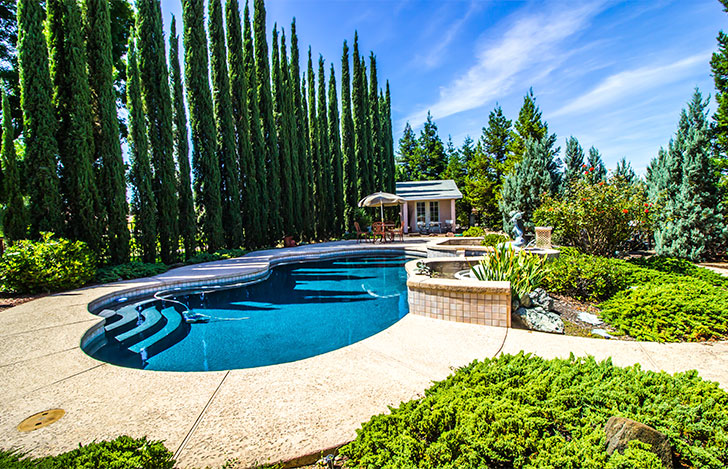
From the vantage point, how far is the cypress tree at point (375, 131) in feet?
79.3

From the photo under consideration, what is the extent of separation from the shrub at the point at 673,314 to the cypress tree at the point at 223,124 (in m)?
12.7

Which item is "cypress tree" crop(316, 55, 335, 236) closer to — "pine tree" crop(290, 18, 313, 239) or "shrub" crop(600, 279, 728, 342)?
"pine tree" crop(290, 18, 313, 239)

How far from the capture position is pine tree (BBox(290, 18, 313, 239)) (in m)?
18.2

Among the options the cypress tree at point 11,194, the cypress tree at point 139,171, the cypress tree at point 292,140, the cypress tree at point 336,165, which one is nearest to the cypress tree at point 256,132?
the cypress tree at point 292,140

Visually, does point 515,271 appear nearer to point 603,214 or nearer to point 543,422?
point 543,422

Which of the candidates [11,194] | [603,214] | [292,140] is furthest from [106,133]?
[603,214]

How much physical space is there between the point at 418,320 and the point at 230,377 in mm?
2343

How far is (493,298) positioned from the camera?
3.96 m

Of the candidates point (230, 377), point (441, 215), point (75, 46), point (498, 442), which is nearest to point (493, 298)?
point (498, 442)

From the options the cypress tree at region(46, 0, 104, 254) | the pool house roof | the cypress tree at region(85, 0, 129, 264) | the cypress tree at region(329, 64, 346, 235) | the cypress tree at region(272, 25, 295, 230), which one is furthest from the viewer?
the pool house roof

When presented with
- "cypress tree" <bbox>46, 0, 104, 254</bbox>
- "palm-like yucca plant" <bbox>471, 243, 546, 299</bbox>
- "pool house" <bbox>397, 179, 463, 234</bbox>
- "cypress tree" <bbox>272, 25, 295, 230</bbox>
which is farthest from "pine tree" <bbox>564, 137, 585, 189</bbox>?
"cypress tree" <bbox>46, 0, 104, 254</bbox>

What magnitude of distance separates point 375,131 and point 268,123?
34.7ft

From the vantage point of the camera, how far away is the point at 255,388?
254cm

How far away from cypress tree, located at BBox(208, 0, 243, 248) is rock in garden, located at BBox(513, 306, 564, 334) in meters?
11.7
